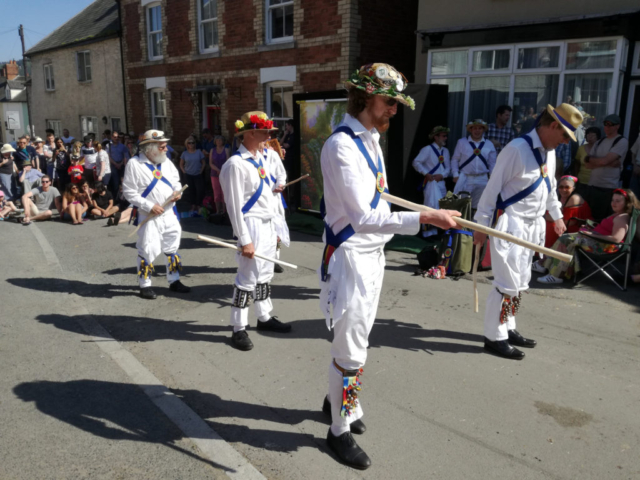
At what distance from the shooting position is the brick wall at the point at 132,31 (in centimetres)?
1970

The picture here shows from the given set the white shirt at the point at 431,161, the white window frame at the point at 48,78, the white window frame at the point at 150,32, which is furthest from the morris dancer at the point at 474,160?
the white window frame at the point at 48,78

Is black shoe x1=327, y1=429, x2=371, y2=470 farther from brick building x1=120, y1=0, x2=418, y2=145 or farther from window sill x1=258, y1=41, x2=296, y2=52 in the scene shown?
window sill x1=258, y1=41, x2=296, y2=52

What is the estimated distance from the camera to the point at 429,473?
3.31 metres

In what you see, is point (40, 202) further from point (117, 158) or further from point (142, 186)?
A: point (142, 186)

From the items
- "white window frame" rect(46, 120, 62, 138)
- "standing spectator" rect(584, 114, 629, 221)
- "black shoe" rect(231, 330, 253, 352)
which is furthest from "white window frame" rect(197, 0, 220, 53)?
"white window frame" rect(46, 120, 62, 138)

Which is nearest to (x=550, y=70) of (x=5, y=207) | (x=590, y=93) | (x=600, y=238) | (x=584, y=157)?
(x=590, y=93)

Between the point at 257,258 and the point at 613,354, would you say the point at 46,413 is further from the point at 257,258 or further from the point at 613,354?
the point at 613,354

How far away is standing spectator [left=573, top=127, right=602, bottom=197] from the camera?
28.7ft

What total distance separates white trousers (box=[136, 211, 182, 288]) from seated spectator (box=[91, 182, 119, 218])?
667 centimetres

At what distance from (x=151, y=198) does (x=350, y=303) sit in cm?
436

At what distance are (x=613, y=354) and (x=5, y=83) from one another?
56.2 meters

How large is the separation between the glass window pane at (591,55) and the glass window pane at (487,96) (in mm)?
1219

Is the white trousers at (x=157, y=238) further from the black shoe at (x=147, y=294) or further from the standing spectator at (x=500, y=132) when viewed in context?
the standing spectator at (x=500, y=132)

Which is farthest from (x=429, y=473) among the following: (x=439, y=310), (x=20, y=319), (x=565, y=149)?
(x=565, y=149)
